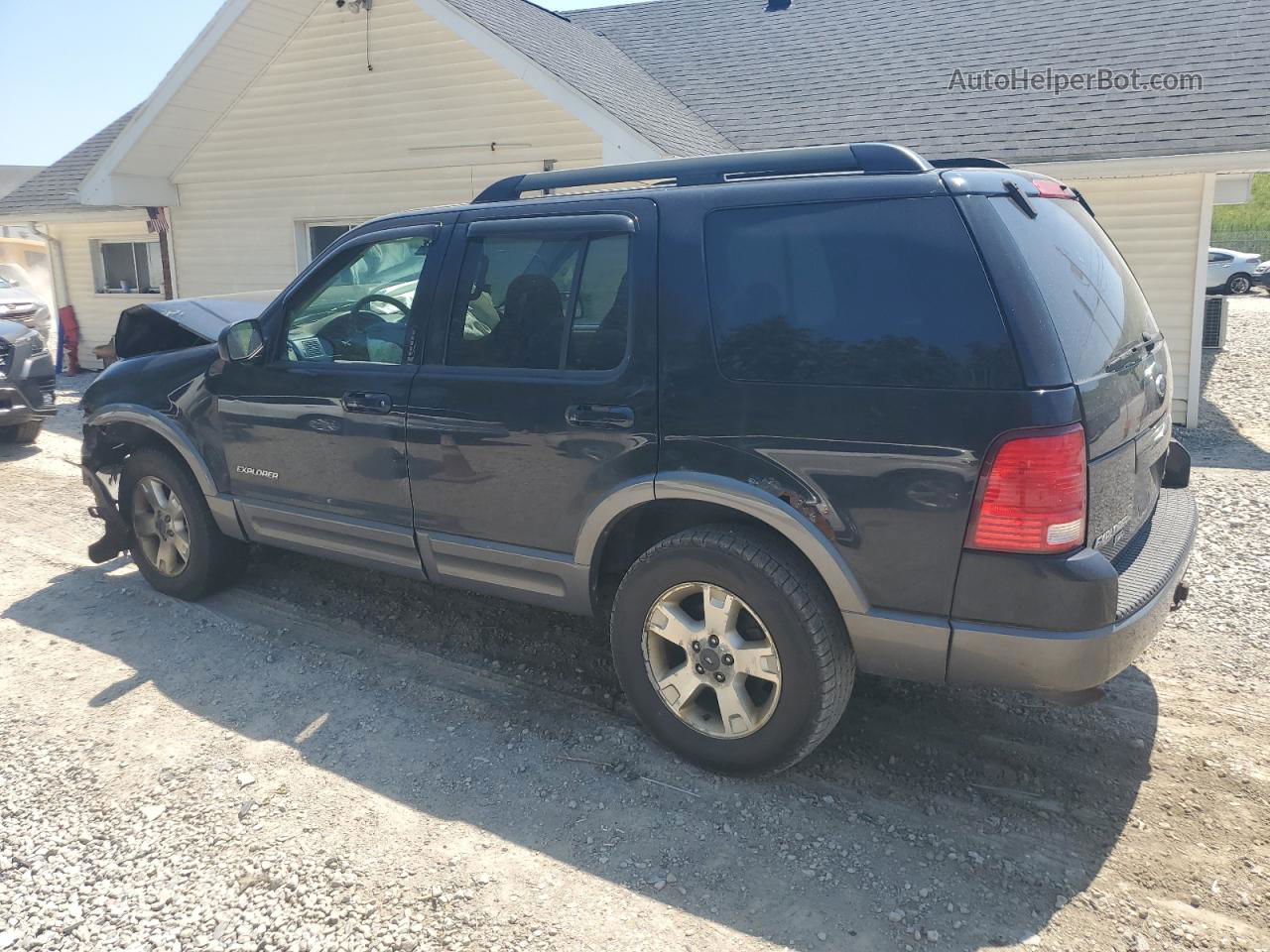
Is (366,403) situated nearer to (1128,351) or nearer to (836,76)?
(1128,351)

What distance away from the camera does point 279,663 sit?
430 centimetres

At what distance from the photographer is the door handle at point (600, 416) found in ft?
10.9

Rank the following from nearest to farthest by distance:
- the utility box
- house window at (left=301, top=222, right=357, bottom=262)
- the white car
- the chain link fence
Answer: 1. house window at (left=301, top=222, right=357, bottom=262)
2. the utility box
3. the white car
4. the chain link fence

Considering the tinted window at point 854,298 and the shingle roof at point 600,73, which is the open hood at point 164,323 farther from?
the shingle roof at point 600,73

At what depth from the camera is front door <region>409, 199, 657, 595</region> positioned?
3350mm

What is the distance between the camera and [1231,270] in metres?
28.4

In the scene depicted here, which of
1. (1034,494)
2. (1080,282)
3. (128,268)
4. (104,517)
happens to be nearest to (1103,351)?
(1080,282)

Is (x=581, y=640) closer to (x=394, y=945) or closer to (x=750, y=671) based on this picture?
(x=750, y=671)

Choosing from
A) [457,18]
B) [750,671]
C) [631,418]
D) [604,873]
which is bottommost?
[604,873]

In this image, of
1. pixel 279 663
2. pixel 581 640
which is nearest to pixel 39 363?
pixel 279 663

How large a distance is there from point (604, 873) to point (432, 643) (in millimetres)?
1902

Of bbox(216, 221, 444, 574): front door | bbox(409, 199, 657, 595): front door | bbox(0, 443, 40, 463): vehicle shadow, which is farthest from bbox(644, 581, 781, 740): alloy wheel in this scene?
bbox(0, 443, 40, 463): vehicle shadow

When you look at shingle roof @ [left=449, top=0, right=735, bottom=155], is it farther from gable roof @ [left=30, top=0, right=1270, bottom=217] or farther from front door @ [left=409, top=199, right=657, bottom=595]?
front door @ [left=409, top=199, right=657, bottom=595]

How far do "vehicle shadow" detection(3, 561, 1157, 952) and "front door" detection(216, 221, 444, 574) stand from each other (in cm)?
64
